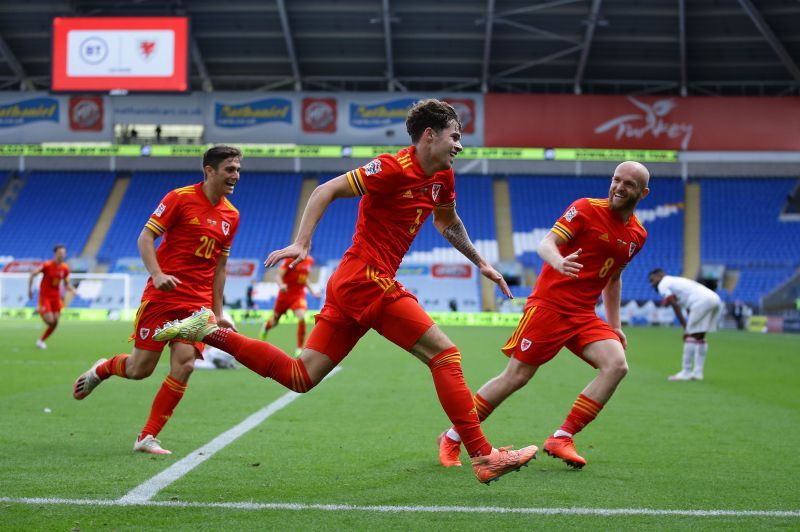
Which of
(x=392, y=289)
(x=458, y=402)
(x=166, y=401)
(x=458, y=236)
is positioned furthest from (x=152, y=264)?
(x=458, y=402)

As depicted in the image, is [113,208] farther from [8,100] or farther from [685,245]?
[685,245]

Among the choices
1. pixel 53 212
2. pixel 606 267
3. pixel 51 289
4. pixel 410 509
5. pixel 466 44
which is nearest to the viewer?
pixel 410 509

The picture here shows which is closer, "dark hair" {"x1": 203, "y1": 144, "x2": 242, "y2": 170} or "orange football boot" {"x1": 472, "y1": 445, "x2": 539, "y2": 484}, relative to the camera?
"orange football boot" {"x1": 472, "y1": 445, "x2": 539, "y2": 484}

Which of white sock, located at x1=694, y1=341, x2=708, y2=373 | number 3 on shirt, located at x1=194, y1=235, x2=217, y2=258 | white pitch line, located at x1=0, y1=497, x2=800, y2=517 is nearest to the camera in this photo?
white pitch line, located at x1=0, y1=497, x2=800, y2=517

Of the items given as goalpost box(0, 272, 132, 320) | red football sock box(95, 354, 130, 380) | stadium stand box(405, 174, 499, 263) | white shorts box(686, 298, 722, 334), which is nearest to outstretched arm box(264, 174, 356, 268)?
red football sock box(95, 354, 130, 380)

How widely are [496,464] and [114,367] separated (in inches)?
132

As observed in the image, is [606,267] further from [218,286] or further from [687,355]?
[687,355]

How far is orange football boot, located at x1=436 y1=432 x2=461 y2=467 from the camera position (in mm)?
6098

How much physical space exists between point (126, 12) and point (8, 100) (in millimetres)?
8929

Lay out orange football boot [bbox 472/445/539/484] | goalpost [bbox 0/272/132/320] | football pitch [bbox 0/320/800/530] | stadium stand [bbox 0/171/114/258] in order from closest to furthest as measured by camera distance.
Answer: football pitch [bbox 0/320/800/530] → orange football boot [bbox 472/445/539/484] → goalpost [bbox 0/272/132/320] → stadium stand [bbox 0/171/114/258]

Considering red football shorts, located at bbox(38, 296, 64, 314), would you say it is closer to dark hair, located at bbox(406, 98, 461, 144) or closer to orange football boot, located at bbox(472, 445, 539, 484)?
dark hair, located at bbox(406, 98, 461, 144)

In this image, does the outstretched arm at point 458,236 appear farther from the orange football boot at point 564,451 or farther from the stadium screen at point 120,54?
the stadium screen at point 120,54

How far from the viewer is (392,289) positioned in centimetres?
504

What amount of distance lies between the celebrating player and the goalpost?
1112 inches
